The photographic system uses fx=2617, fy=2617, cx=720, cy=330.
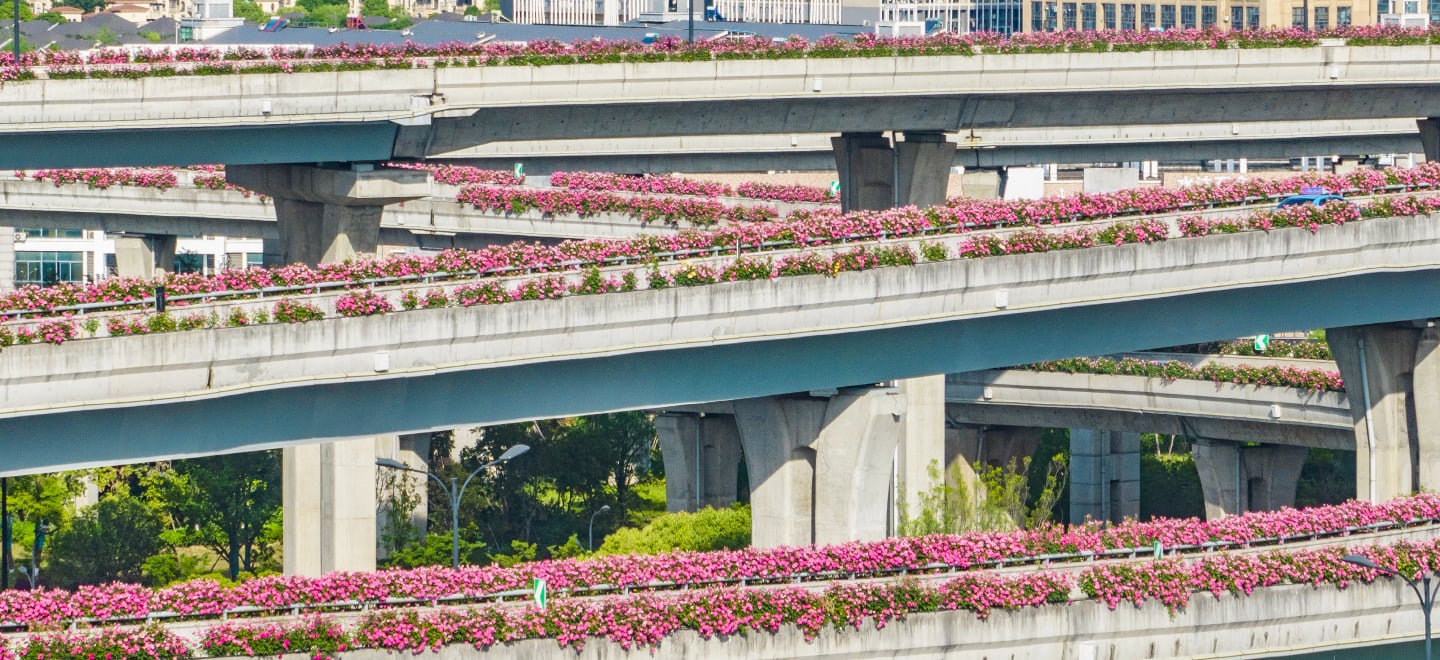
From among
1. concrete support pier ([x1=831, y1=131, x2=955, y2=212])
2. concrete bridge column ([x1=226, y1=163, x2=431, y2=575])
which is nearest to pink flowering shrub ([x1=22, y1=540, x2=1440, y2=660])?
concrete bridge column ([x1=226, y1=163, x2=431, y2=575])

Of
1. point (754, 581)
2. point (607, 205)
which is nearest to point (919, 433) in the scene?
point (754, 581)

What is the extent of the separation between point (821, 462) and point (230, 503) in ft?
118

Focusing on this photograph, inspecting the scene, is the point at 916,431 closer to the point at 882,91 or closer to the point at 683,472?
the point at 882,91

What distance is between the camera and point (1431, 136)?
73.1 m

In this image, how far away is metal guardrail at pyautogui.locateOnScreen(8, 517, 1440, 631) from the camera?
139ft

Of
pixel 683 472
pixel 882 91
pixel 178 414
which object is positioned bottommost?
pixel 683 472

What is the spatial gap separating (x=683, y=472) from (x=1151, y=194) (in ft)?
83.1

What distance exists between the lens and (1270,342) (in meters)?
77.1

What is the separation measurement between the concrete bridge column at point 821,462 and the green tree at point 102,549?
34.4 m

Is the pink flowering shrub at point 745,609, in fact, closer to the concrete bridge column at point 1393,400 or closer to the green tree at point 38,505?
the concrete bridge column at point 1393,400

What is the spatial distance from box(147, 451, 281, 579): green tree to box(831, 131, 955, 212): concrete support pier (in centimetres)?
2714

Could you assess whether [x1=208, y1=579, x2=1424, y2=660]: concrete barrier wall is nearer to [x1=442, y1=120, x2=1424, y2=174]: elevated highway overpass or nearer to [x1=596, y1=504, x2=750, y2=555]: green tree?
[x1=596, y1=504, x2=750, y2=555]: green tree

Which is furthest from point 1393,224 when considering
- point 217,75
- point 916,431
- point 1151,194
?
point 217,75

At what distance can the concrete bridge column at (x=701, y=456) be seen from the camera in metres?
79.0
